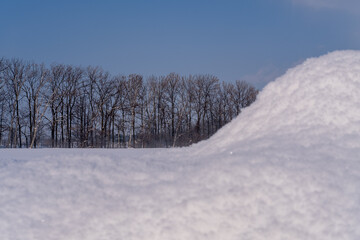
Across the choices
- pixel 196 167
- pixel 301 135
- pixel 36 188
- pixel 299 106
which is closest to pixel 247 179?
pixel 196 167

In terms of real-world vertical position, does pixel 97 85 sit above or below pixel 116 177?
above

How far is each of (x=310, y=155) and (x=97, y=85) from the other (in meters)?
24.9

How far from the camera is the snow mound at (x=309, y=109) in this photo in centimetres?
328

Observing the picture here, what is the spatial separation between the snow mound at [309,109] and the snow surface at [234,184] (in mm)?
14

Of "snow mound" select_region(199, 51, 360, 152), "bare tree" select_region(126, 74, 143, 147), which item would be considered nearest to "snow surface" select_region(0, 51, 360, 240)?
"snow mound" select_region(199, 51, 360, 152)

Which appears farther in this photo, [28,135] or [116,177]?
[28,135]

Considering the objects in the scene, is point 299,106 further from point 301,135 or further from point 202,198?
point 202,198

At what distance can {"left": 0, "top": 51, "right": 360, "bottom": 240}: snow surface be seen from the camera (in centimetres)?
247

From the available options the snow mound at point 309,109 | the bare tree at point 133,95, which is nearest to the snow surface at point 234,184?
the snow mound at point 309,109

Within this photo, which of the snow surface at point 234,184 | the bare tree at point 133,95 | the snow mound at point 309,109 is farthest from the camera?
the bare tree at point 133,95

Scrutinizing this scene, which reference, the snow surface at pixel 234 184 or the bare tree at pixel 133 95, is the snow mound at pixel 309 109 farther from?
the bare tree at pixel 133 95

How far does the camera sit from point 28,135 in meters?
25.3

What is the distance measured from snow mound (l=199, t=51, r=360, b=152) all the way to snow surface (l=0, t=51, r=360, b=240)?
0.04 feet

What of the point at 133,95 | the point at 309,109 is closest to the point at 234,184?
the point at 309,109
